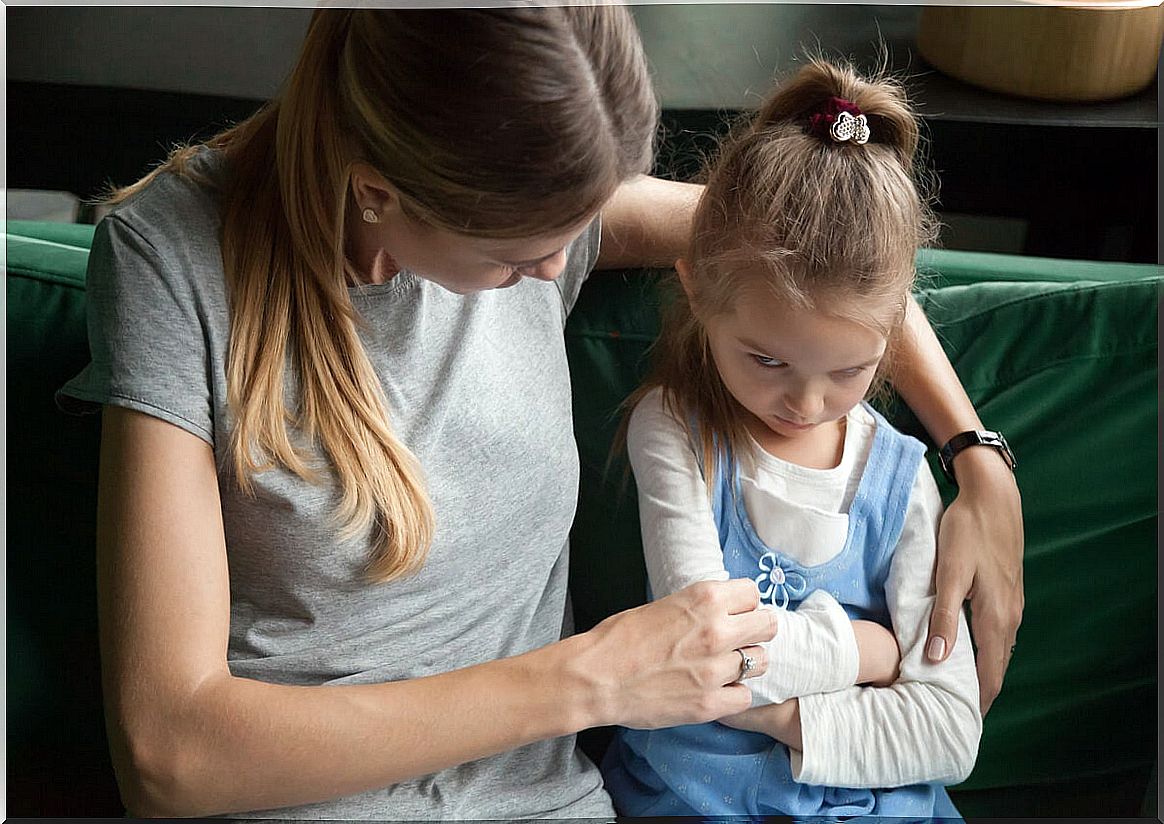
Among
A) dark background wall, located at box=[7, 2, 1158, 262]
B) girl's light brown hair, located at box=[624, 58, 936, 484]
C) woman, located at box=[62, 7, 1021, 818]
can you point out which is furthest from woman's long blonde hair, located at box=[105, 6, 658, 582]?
dark background wall, located at box=[7, 2, 1158, 262]

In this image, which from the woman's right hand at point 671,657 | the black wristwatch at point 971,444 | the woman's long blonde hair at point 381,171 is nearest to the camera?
the woman's long blonde hair at point 381,171

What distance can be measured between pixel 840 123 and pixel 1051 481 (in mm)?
307

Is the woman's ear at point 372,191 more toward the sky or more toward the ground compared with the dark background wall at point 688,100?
more toward the ground

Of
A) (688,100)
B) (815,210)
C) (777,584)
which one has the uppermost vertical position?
(688,100)

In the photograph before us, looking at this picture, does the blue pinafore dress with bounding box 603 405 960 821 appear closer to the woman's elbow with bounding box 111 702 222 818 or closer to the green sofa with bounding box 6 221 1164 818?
the green sofa with bounding box 6 221 1164 818

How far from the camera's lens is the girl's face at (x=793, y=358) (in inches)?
26.7

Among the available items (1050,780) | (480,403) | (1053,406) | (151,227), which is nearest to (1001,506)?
(1053,406)

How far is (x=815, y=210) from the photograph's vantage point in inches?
26.7

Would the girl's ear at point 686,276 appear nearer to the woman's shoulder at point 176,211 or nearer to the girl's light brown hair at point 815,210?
the girl's light brown hair at point 815,210

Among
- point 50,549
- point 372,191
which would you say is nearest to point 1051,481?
point 372,191

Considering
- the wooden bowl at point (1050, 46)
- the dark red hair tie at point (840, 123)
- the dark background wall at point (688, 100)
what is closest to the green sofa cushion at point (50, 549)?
the dark background wall at point (688, 100)

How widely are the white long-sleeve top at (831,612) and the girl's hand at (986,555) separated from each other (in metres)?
0.01

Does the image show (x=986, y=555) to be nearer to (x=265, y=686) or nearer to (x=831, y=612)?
(x=831, y=612)

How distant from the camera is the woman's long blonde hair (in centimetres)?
53
